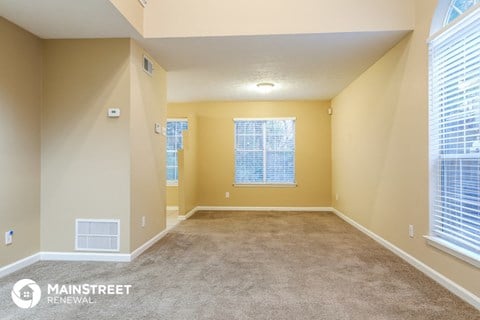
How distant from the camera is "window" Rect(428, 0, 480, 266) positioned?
219 centimetres

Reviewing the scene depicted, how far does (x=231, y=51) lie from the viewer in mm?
3512

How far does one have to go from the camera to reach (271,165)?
21.4ft

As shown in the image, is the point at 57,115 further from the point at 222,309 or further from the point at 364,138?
the point at 364,138

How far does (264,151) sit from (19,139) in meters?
4.59

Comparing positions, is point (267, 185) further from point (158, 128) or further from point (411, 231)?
point (411, 231)

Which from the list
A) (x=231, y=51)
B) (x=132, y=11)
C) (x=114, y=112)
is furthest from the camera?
(x=231, y=51)

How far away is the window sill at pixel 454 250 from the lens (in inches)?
83.0

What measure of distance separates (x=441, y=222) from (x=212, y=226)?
130 inches

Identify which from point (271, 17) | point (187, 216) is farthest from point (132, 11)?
point (187, 216)

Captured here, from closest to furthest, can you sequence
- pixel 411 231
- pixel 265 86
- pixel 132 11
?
pixel 132 11, pixel 411 231, pixel 265 86

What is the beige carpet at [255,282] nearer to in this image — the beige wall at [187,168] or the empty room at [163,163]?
the empty room at [163,163]

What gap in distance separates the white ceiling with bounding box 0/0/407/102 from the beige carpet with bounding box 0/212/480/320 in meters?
2.48

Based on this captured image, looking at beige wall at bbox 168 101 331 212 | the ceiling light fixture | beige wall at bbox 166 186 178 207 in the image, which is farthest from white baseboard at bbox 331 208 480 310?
beige wall at bbox 166 186 178 207

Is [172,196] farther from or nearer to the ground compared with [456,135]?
nearer to the ground
